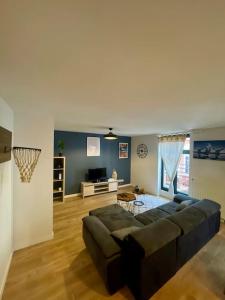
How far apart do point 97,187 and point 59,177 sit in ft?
4.91

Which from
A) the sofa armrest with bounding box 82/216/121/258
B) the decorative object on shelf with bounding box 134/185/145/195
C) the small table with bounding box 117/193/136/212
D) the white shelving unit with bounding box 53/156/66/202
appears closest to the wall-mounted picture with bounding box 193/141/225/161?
the small table with bounding box 117/193/136/212

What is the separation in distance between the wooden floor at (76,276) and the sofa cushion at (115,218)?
0.58 meters

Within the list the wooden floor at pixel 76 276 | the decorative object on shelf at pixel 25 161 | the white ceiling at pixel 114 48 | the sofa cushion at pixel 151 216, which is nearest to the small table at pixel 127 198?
the sofa cushion at pixel 151 216

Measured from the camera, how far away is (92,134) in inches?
226

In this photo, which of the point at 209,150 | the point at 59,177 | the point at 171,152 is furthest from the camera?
the point at 171,152

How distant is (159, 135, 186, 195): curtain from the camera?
4.94m

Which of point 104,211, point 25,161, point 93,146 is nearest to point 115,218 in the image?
point 104,211

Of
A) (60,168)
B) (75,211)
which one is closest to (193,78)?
(75,211)

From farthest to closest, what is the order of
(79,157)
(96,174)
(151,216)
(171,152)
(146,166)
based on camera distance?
(146,166), (96,174), (79,157), (171,152), (151,216)

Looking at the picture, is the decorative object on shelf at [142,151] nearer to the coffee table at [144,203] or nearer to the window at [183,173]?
the window at [183,173]

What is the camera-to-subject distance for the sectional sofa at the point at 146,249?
1715mm

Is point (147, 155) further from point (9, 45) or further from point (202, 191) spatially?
point (9, 45)

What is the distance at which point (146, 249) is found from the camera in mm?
1645

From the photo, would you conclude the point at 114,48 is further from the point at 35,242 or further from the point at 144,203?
the point at 144,203
